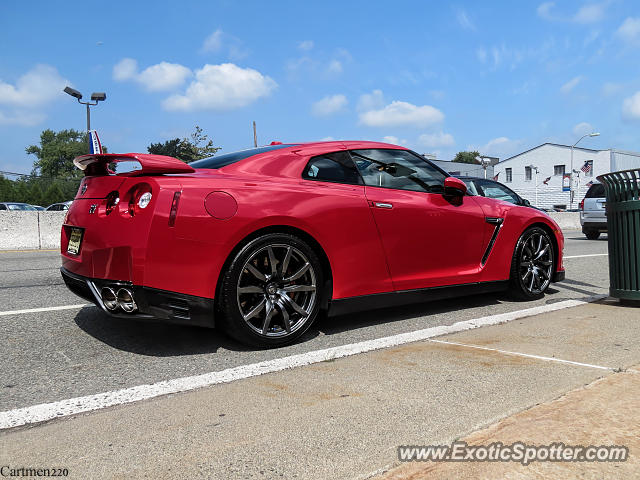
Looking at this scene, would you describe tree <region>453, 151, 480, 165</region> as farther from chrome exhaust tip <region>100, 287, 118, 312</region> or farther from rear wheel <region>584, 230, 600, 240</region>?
chrome exhaust tip <region>100, 287, 118, 312</region>

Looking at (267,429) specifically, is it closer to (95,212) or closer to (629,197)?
(95,212)

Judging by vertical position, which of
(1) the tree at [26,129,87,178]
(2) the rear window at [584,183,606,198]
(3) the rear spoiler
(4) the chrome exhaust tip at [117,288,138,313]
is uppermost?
(1) the tree at [26,129,87,178]

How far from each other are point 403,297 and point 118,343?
2126mm

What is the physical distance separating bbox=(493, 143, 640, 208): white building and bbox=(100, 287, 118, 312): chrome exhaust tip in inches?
2200

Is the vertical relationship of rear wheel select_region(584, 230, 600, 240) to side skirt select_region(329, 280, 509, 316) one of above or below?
above

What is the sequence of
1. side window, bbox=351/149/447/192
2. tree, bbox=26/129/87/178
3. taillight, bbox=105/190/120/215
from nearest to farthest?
taillight, bbox=105/190/120/215
side window, bbox=351/149/447/192
tree, bbox=26/129/87/178

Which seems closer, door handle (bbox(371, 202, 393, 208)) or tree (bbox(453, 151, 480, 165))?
door handle (bbox(371, 202, 393, 208))

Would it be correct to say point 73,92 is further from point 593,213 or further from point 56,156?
point 56,156

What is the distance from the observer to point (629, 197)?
16.0 feet

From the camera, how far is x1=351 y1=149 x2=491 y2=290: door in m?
4.11

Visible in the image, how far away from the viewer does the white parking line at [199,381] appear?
2459 mm

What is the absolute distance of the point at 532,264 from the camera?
5.32 m

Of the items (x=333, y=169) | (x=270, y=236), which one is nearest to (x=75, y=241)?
(x=270, y=236)

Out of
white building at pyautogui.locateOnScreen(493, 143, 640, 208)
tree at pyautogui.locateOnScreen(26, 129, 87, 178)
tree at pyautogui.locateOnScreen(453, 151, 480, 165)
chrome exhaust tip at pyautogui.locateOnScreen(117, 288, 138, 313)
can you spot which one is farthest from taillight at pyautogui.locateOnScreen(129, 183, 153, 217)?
tree at pyautogui.locateOnScreen(453, 151, 480, 165)
